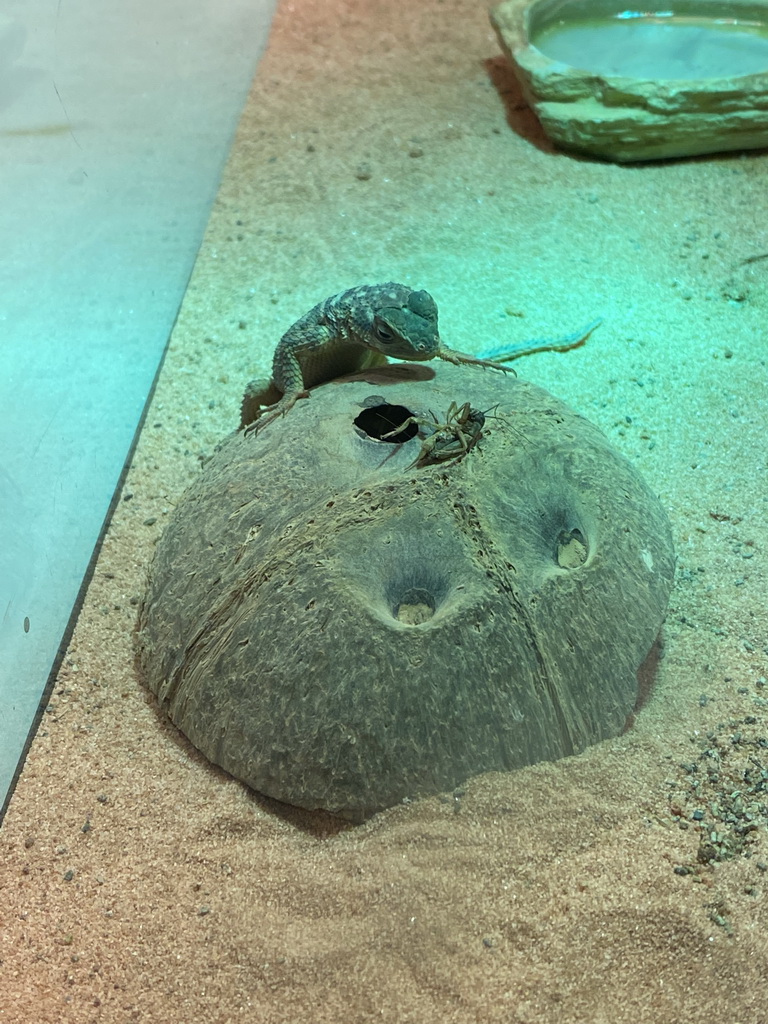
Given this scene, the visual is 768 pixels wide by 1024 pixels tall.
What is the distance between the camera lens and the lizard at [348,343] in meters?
2.63

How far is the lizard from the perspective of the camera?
2.63 m

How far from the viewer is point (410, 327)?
2611 mm

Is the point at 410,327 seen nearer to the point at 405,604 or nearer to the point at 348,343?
the point at 348,343

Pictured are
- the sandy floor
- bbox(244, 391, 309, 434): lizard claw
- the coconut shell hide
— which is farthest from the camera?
bbox(244, 391, 309, 434): lizard claw

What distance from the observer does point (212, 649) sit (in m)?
2.22

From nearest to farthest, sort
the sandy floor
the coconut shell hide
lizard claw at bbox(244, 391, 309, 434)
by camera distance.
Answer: the sandy floor
the coconut shell hide
lizard claw at bbox(244, 391, 309, 434)

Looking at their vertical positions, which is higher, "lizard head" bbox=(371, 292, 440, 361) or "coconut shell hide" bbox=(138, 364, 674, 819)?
"lizard head" bbox=(371, 292, 440, 361)

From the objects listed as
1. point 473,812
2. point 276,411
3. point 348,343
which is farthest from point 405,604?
point 348,343

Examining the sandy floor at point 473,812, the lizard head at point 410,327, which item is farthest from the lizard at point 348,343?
the sandy floor at point 473,812

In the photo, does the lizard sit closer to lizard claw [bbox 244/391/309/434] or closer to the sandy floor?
lizard claw [bbox 244/391/309/434]

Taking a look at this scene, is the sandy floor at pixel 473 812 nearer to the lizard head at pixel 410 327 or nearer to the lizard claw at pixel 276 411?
the lizard claw at pixel 276 411

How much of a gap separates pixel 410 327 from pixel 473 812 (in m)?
1.36

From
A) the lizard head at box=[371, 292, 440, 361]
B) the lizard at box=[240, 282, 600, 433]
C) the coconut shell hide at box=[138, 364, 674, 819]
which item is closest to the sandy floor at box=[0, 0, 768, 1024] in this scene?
the coconut shell hide at box=[138, 364, 674, 819]

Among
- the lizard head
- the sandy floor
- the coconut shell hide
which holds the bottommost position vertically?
the sandy floor
